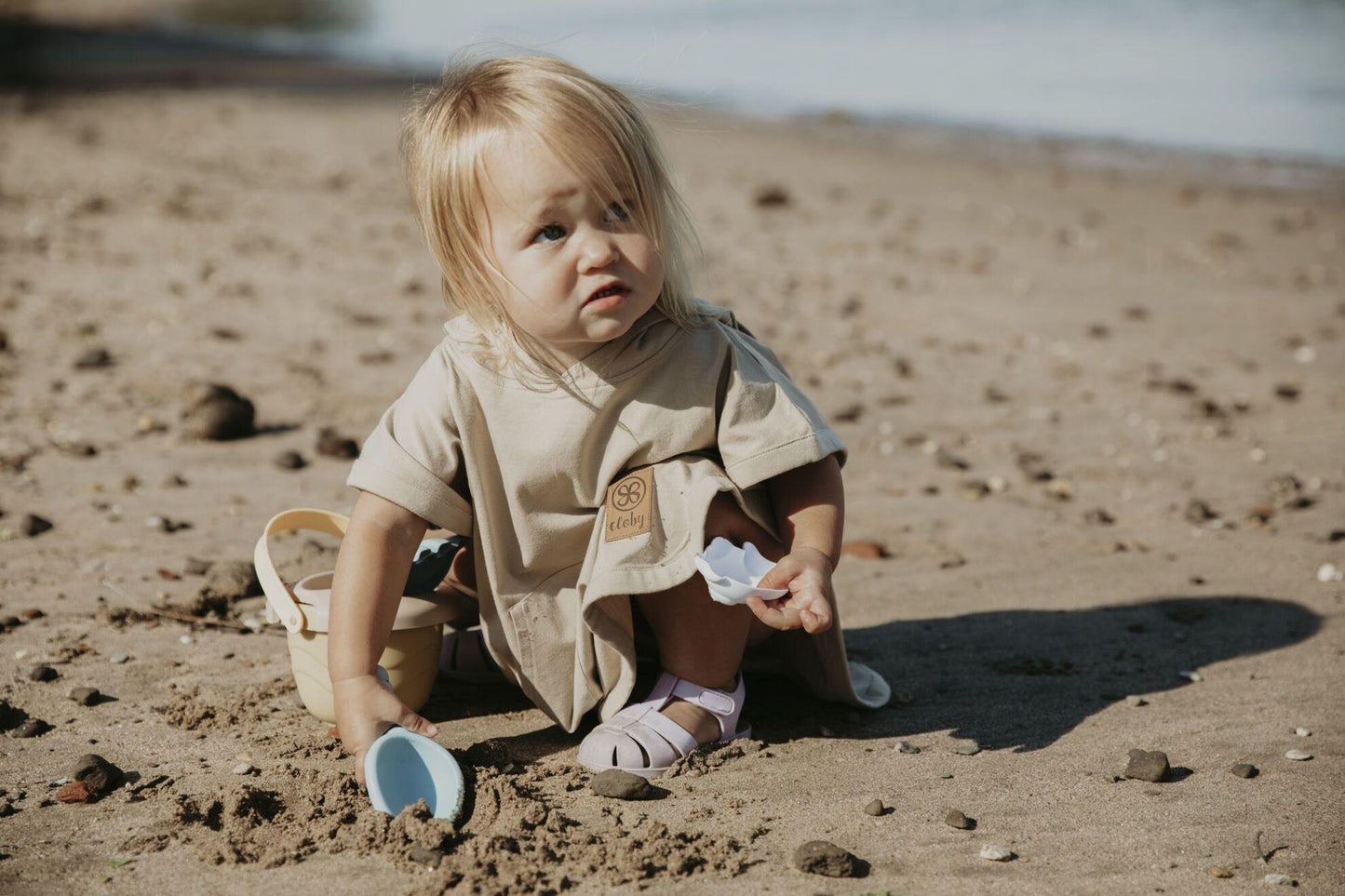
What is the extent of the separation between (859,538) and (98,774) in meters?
2.40

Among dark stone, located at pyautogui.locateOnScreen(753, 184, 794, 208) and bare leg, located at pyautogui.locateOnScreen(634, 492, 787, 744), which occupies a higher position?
dark stone, located at pyautogui.locateOnScreen(753, 184, 794, 208)

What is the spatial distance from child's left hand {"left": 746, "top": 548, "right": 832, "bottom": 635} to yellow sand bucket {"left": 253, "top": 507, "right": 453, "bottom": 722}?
2.68ft

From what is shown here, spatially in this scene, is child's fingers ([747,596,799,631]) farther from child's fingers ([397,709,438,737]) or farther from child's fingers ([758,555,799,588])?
child's fingers ([397,709,438,737])

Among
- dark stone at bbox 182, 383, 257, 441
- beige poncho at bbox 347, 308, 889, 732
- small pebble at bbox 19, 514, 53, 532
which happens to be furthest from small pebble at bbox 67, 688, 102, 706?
dark stone at bbox 182, 383, 257, 441

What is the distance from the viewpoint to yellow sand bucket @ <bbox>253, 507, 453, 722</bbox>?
286 cm

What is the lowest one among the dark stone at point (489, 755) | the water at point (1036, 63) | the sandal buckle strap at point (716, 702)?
the dark stone at point (489, 755)

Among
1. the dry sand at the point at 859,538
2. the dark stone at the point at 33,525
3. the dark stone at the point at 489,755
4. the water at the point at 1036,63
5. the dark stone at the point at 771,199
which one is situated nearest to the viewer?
the dry sand at the point at 859,538

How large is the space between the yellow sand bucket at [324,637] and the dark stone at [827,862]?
1028mm

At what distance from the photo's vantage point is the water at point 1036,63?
12.3 m

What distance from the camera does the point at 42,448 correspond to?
4.66 metres

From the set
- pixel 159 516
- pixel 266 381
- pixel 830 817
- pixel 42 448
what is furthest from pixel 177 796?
pixel 266 381

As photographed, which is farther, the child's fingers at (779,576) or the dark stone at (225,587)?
the dark stone at (225,587)

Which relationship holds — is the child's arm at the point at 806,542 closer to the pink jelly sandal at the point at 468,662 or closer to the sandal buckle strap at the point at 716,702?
the sandal buckle strap at the point at 716,702

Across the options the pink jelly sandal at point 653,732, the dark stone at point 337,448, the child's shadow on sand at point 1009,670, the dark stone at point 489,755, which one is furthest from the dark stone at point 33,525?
the pink jelly sandal at point 653,732
